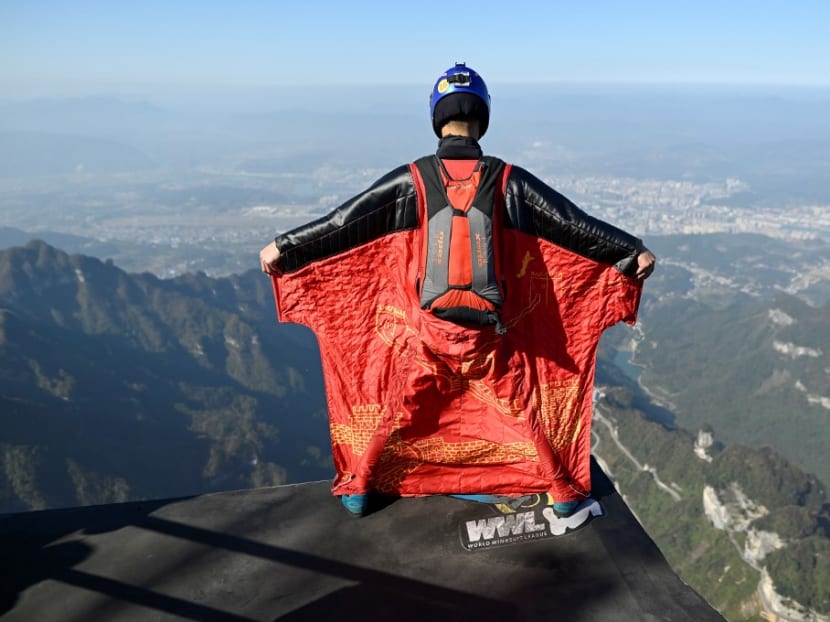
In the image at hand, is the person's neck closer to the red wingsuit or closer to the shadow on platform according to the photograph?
the red wingsuit

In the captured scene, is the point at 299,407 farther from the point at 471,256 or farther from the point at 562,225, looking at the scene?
the point at 471,256

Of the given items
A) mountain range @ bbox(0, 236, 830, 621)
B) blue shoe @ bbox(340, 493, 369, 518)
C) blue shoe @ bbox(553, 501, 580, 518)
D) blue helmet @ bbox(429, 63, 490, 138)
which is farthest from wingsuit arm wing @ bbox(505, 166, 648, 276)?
mountain range @ bbox(0, 236, 830, 621)

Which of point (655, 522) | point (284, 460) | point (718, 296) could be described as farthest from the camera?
point (718, 296)

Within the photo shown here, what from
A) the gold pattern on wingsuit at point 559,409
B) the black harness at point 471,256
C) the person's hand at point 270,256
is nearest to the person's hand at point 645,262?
the gold pattern on wingsuit at point 559,409

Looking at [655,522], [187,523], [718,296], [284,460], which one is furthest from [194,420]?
[718,296]

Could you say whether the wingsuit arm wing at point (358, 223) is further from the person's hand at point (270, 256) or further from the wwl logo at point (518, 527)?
the wwl logo at point (518, 527)

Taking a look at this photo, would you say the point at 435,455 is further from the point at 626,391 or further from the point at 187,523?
the point at 626,391

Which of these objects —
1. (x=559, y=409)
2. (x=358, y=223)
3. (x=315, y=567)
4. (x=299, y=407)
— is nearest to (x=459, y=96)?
(x=358, y=223)
